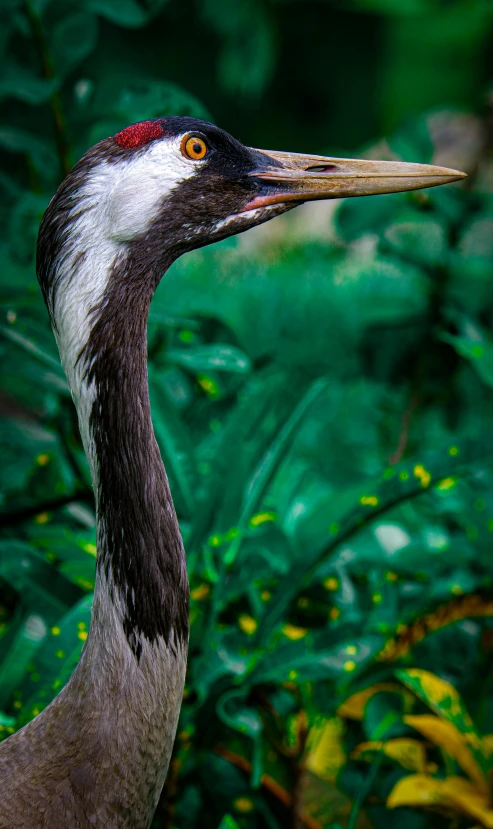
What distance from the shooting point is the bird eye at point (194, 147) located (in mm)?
1062

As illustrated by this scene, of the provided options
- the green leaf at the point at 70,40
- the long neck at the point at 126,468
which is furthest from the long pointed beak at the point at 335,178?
the green leaf at the point at 70,40

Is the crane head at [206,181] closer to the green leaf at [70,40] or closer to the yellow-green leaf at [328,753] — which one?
the green leaf at [70,40]

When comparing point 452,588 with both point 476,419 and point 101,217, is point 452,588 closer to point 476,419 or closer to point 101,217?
point 476,419

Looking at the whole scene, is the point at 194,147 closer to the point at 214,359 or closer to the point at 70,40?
the point at 214,359

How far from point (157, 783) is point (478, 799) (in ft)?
2.39

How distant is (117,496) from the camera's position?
3.31 ft

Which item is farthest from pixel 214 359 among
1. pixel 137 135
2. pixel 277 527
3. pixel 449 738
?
pixel 449 738

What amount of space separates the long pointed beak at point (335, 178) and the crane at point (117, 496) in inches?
4.1

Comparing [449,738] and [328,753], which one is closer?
[449,738]

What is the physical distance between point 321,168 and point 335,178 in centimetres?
3

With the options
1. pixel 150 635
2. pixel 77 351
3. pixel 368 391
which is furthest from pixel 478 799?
pixel 368 391

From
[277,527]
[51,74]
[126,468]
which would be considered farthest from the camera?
[51,74]

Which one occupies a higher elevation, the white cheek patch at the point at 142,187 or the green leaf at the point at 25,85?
the green leaf at the point at 25,85

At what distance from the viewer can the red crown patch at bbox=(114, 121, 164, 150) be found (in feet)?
3.35
